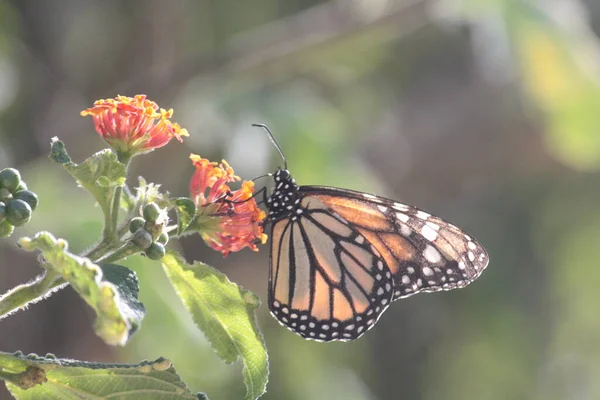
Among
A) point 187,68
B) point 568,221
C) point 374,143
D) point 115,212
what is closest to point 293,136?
point 187,68

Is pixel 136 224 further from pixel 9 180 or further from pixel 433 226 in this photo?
pixel 433 226

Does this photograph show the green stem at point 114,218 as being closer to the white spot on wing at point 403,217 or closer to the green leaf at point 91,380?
the green leaf at point 91,380

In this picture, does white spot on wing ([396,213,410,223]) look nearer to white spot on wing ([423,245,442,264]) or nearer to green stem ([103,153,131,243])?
white spot on wing ([423,245,442,264])

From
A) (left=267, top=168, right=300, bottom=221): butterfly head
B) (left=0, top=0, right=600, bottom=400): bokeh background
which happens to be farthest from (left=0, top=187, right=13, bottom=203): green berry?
(left=0, top=0, right=600, bottom=400): bokeh background

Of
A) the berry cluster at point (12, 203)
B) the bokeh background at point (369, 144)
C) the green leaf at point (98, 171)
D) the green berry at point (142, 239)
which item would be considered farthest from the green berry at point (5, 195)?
the bokeh background at point (369, 144)

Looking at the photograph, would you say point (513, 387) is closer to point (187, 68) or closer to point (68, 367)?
point (187, 68)

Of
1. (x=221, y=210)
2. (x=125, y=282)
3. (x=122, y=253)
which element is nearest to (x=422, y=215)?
(x=221, y=210)
